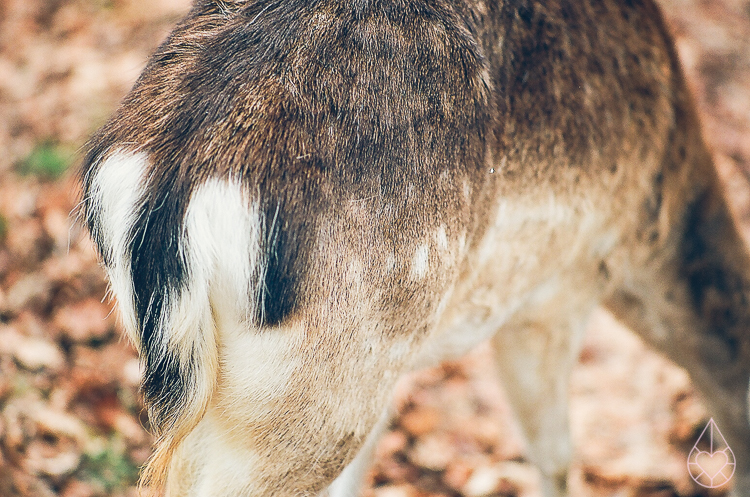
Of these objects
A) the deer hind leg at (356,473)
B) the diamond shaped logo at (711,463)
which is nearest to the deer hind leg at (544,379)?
the deer hind leg at (356,473)

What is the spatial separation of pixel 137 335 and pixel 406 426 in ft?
7.71

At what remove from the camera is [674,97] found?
242 centimetres

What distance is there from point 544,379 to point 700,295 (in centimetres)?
77

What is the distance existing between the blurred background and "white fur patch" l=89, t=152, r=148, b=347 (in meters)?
1.51

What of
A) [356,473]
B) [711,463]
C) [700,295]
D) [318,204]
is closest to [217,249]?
[318,204]

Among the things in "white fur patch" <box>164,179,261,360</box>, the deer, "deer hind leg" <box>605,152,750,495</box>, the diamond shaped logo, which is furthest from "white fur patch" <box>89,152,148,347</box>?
the diamond shaped logo

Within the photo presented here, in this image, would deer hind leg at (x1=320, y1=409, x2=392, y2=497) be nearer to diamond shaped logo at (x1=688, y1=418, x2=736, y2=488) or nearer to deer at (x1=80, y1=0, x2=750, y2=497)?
deer at (x1=80, y1=0, x2=750, y2=497)

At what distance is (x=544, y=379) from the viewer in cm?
254

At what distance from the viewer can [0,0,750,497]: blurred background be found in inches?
120

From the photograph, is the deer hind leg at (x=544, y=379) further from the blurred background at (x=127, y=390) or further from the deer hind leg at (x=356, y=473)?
the deer hind leg at (x=356, y=473)

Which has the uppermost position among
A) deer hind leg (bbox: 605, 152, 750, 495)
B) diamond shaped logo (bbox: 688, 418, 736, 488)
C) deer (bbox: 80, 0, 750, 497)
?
deer (bbox: 80, 0, 750, 497)

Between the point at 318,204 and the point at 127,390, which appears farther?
the point at 127,390

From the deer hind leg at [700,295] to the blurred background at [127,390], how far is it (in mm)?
330

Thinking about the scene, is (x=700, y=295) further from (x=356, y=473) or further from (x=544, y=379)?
(x=356, y=473)
